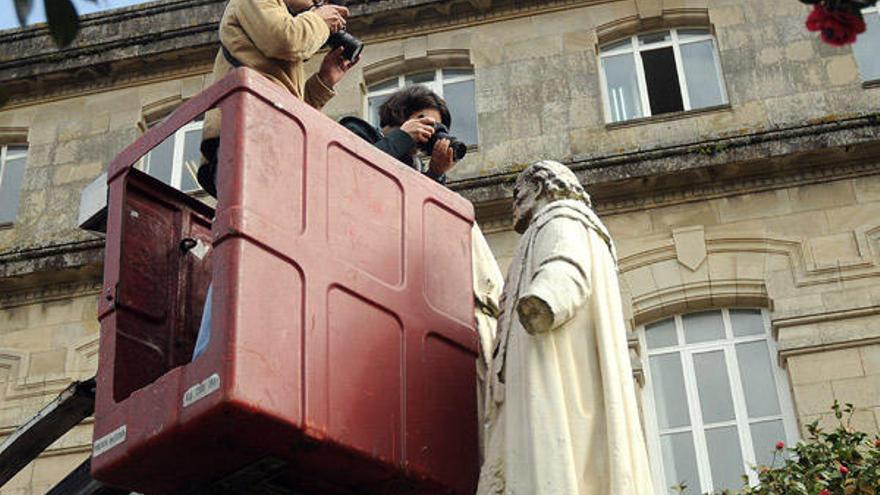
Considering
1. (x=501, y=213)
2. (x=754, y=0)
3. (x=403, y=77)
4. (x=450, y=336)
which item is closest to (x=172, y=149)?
(x=403, y=77)

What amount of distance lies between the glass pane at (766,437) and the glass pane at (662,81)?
13.1ft

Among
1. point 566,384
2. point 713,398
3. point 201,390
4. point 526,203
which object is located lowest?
point 201,390

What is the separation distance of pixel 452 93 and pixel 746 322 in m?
4.52

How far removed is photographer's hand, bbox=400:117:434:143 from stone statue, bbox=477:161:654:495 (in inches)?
38.4

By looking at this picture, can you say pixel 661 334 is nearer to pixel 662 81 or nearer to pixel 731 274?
pixel 731 274

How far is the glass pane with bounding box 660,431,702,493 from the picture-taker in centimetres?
1480

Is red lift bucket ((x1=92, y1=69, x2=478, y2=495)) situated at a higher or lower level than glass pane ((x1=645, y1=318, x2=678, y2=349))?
lower

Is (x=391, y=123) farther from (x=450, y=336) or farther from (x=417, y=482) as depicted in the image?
(x=417, y=482)

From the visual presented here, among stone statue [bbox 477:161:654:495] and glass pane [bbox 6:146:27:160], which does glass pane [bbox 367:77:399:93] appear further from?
stone statue [bbox 477:161:654:495]

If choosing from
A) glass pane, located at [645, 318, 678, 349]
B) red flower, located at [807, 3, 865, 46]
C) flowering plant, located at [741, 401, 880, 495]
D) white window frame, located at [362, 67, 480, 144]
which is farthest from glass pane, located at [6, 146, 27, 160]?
red flower, located at [807, 3, 865, 46]

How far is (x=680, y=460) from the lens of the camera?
1505 centimetres

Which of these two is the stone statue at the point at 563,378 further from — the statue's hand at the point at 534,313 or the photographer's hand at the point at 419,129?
the photographer's hand at the point at 419,129

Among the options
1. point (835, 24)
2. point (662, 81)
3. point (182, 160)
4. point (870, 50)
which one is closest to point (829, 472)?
point (835, 24)

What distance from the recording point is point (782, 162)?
1662 centimetres
